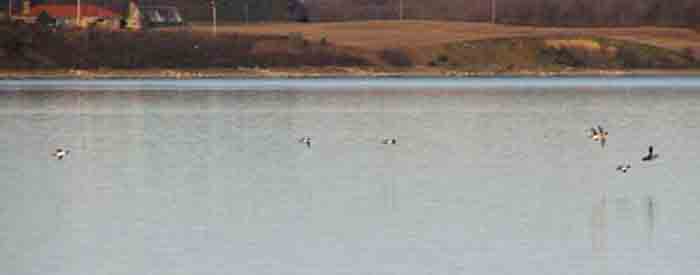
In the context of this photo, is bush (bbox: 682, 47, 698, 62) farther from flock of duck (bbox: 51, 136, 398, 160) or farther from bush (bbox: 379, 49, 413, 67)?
flock of duck (bbox: 51, 136, 398, 160)

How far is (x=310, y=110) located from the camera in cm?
7081

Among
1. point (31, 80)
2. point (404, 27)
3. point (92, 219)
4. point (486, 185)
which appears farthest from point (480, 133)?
point (404, 27)

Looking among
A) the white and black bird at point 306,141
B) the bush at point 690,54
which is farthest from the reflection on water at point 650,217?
the bush at point 690,54

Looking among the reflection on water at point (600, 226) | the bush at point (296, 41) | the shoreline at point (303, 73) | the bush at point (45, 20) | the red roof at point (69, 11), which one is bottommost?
the shoreline at point (303, 73)

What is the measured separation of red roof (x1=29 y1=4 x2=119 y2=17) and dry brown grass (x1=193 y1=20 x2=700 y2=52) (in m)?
9.25

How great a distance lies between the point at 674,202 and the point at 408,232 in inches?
239

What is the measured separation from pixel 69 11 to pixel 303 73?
3663cm

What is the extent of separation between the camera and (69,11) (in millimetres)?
166750

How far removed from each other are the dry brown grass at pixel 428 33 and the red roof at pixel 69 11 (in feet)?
30.3

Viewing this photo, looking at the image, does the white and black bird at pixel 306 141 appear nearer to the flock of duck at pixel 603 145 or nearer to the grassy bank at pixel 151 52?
the flock of duck at pixel 603 145

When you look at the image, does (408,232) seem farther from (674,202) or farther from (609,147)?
(609,147)

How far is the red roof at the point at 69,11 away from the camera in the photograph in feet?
541

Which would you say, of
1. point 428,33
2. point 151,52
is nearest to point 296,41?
point 151,52

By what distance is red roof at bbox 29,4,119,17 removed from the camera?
165000mm
